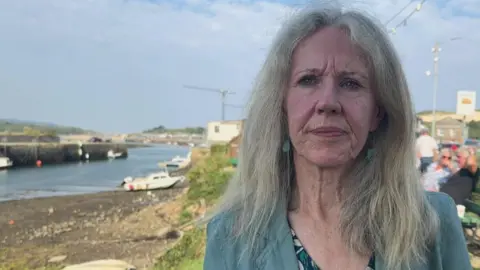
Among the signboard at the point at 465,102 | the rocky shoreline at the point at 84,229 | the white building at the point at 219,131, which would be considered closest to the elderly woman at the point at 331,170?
the rocky shoreline at the point at 84,229

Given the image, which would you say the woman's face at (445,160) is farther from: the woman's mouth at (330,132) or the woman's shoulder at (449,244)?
the woman's mouth at (330,132)

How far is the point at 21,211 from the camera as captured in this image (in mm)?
27312

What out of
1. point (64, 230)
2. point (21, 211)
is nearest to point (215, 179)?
point (64, 230)

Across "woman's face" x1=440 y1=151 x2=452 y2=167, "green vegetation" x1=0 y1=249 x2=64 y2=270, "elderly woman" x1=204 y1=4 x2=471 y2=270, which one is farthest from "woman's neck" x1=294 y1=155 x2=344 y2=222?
"green vegetation" x1=0 y1=249 x2=64 y2=270

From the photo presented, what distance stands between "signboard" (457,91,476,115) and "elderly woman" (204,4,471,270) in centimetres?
1702

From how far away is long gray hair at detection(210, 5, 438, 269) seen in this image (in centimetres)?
152

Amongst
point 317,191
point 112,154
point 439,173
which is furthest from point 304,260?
point 112,154

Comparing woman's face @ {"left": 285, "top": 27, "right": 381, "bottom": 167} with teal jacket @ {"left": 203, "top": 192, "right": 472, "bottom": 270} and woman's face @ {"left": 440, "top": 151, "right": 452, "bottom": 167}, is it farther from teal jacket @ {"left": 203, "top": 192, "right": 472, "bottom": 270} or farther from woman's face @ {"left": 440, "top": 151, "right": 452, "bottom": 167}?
woman's face @ {"left": 440, "top": 151, "right": 452, "bottom": 167}

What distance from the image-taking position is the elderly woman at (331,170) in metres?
1.50

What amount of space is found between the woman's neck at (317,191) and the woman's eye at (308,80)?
0.23 metres

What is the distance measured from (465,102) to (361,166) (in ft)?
56.5

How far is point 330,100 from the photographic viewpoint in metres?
1.46

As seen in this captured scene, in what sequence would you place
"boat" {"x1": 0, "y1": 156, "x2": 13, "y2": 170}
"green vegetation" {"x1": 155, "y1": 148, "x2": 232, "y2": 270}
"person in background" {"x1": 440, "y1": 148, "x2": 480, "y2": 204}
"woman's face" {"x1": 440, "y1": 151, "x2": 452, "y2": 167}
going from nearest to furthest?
"person in background" {"x1": 440, "y1": 148, "x2": 480, "y2": 204} < "woman's face" {"x1": 440, "y1": 151, "x2": 452, "y2": 167} < "green vegetation" {"x1": 155, "y1": 148, "x2": 232, "y2": 270} < "boat" {"x1": 0, "y1": 156, "x2": 13, "y2": 170}

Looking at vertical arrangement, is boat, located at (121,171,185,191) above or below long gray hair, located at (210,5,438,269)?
below
